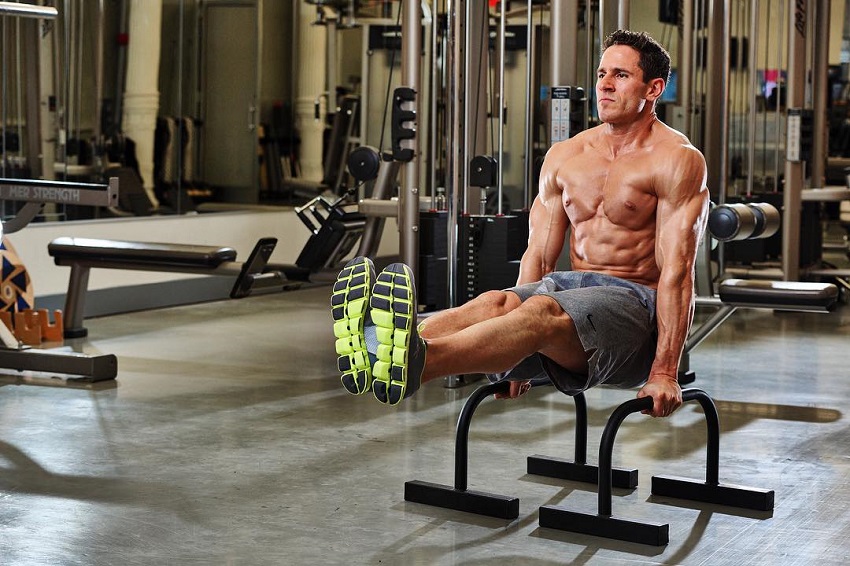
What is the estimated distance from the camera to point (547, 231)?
11.1 ft

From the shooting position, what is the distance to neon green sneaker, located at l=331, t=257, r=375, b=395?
2.73 meters

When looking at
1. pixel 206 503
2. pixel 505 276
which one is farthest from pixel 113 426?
pixel 505 276

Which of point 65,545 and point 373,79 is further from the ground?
point 373,79

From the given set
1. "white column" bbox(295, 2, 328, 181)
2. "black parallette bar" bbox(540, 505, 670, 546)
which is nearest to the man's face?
"black parallette bar" bbox(540, 505, 670, 546)

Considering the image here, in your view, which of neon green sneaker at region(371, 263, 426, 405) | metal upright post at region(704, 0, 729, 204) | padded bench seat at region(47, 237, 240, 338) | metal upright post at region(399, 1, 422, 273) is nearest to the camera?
neon green sneaker at region(371, 263, 426, 405)

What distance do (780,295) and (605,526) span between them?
2194mm

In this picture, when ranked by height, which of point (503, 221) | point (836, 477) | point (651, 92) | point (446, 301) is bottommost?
point (836, 477)

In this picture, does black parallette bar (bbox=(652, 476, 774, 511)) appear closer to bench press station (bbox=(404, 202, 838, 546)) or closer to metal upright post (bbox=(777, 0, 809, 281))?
bench press station (bbox=(404, 202, 838, 546))

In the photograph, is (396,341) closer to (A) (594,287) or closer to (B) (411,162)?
(A) (594,287)

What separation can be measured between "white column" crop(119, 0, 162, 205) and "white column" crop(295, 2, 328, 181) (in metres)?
1.66

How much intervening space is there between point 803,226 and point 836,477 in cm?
488

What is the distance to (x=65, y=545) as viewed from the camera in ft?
9.83

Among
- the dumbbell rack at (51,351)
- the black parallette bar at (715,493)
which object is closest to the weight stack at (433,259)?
the dumbbell rack at (51,351)

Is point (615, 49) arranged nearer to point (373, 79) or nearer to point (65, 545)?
point (65, 545)
